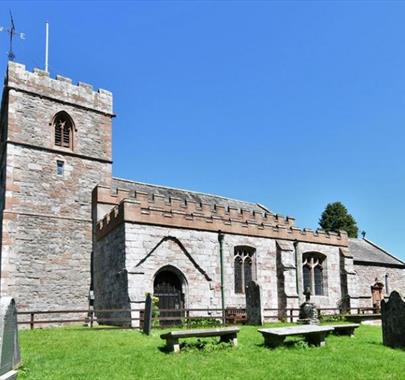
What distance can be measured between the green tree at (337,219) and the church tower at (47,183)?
31234 millimetres

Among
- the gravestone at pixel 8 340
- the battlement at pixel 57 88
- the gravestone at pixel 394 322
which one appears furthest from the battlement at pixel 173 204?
the gravestone at pixel 8 340

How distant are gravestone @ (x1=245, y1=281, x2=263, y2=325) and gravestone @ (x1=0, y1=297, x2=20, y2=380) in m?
10.8

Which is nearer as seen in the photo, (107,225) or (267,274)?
(107,225)

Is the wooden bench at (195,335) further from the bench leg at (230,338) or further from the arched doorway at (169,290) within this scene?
the arched doorway at (169,290)

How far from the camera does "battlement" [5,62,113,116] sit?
2434 cm

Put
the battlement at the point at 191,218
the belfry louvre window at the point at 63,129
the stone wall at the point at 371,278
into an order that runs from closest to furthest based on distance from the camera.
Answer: the battlement at the point at 191,218 < the belfry louvre window at the point at 63,129 < the stone wall at the point at 371,278

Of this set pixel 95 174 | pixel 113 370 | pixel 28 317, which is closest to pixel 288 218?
pixel 95 174

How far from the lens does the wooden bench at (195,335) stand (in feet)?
38.5

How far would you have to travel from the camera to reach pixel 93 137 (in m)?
26.2

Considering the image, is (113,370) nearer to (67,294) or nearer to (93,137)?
(67,294)

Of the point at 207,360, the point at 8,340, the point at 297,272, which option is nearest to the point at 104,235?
the point at 297,272

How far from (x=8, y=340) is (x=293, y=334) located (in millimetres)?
6920

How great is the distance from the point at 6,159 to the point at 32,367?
15231 millimetres

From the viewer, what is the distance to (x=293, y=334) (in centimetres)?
1230
